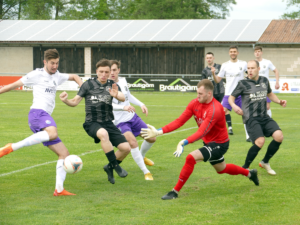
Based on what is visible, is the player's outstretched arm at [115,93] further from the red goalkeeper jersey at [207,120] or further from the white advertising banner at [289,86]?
the white advertising banner at [289,86]

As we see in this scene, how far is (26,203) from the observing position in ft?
18.9

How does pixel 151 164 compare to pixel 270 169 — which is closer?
pixel 270 169

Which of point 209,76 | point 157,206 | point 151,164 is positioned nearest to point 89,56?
point 209,76

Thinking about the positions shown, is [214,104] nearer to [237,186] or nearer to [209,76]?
[237,186]

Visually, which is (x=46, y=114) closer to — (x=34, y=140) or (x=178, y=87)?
(x=34, y=140)

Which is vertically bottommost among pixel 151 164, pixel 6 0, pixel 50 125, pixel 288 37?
pixel 151 164

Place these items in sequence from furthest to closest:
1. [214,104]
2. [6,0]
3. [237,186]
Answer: [6,0] < [237,186] < [214,104]

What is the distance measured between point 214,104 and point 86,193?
2242mm

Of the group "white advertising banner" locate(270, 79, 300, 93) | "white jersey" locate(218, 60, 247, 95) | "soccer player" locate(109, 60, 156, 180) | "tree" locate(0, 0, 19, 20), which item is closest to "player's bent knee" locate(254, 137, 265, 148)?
"soccer player" locate(109, 60, 156, 180)

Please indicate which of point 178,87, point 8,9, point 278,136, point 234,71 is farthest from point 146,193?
point 8,9

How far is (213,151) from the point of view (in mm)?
6020

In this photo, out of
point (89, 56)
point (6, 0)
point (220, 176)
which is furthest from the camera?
point (6, 0)

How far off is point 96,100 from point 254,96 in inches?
111

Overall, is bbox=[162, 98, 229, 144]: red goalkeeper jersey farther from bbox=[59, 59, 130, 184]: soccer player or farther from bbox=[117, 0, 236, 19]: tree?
bbox=[117, 0, 236, 19]: tree
